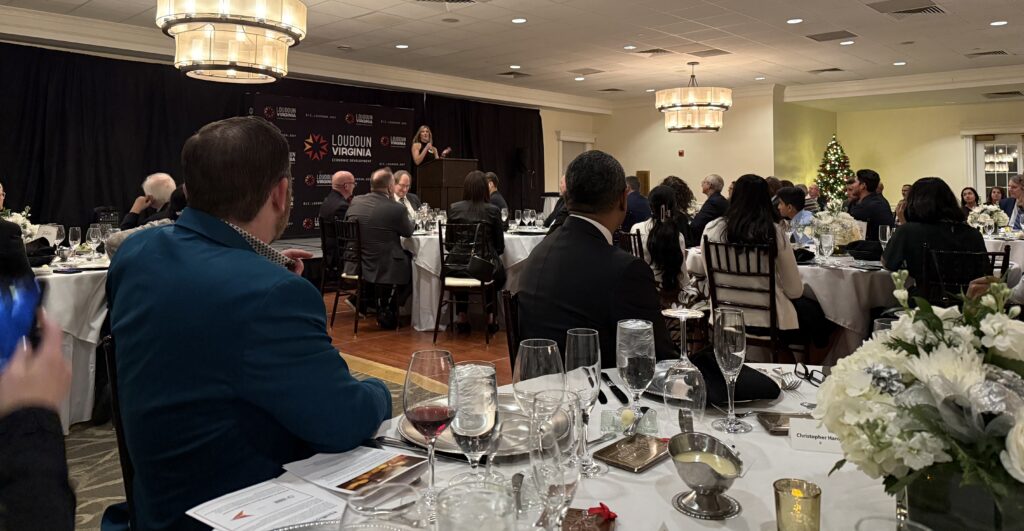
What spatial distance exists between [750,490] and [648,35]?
337 inches

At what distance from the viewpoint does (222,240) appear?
1441 mm

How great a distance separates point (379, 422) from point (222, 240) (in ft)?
1.58

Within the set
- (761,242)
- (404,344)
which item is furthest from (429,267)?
(761,242)

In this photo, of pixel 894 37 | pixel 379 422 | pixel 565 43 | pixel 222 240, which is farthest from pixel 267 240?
pixel 894 37

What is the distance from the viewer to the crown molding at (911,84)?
38.4ft

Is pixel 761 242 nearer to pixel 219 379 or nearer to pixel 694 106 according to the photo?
pixel 219 379

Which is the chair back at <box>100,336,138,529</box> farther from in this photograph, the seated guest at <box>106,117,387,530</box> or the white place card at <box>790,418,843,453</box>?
the white place card at <box>790,418,843,453</box>

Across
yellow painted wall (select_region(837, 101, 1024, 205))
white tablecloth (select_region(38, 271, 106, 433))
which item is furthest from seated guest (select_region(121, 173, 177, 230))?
yellow painted wall (select_region(837, 101, 1024, 205))

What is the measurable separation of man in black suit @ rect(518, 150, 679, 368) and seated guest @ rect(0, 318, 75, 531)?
1368mm

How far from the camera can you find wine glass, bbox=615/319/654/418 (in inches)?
55.6

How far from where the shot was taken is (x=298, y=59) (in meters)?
9.89

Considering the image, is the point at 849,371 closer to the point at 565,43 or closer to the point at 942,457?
the point at 942,457

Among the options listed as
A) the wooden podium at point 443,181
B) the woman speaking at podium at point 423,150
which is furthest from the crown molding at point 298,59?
the wooden podium at point 443,181

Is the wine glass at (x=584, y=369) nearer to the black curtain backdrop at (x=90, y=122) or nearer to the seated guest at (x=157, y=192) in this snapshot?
the seated guest at (x=157, y=192)
